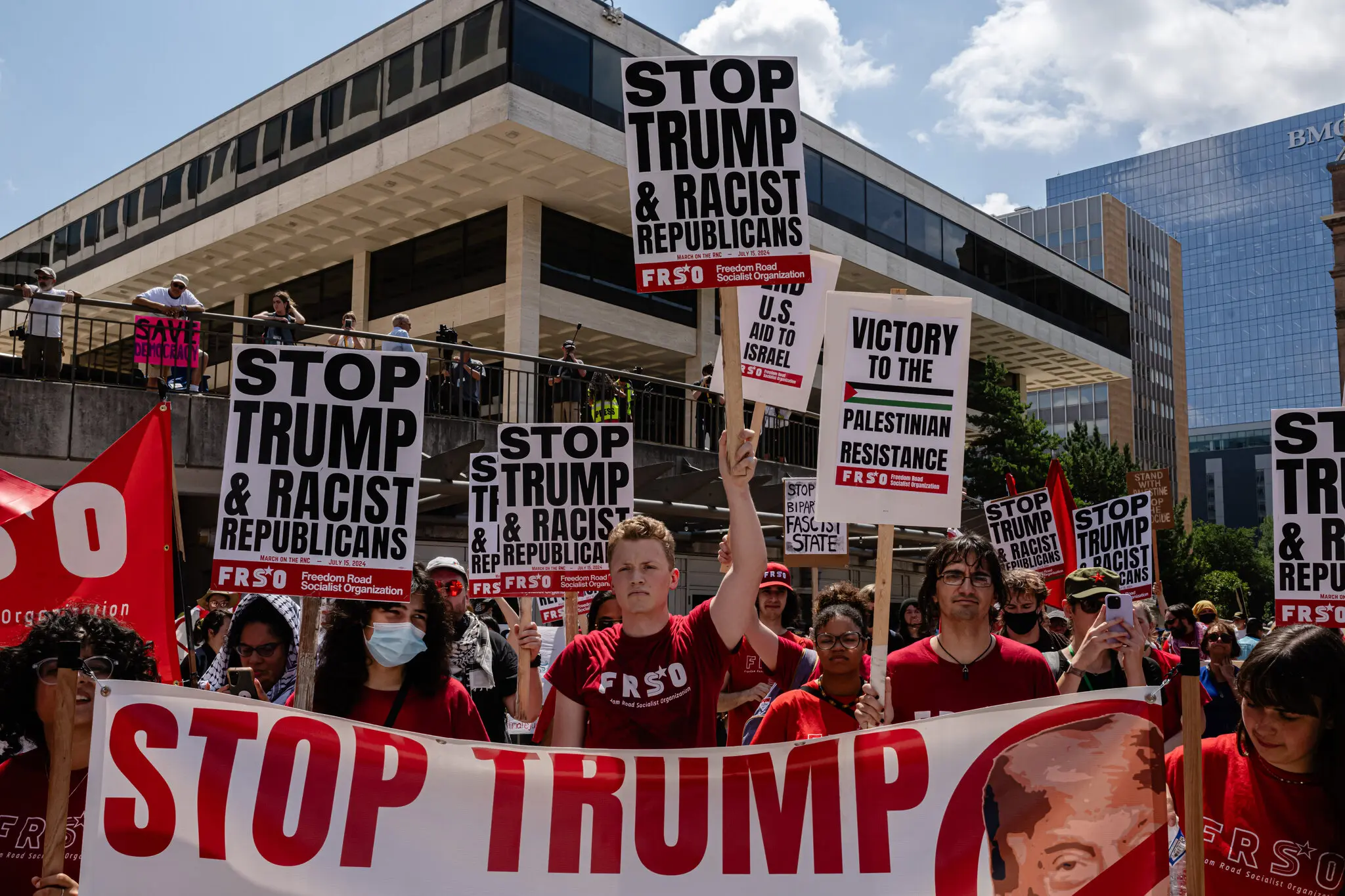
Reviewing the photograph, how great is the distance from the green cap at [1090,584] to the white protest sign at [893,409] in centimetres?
149

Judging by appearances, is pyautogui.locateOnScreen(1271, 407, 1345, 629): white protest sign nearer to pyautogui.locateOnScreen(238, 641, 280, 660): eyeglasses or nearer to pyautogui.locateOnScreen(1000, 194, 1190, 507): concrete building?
pyautogui.locateOnScreen(238, 641, 280, 660): eyeglasses

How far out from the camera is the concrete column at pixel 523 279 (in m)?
25.9

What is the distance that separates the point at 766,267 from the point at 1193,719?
2.41 m

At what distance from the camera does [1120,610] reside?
440 cm

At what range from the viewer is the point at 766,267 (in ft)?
15.4

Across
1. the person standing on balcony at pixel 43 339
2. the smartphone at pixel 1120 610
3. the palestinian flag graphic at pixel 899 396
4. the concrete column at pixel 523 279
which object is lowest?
the smartphone at pixel 1120 610

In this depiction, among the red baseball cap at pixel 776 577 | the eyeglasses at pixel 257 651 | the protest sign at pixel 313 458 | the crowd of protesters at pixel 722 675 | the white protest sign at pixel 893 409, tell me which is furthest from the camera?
the red baseball cap at pixel 776 577

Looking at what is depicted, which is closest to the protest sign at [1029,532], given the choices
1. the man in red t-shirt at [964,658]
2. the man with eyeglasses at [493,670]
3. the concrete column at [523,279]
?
the man with eyeglasses at [493,670]

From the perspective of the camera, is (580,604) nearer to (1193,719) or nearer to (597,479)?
(597,479)

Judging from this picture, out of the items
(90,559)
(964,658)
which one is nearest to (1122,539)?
(964,658)

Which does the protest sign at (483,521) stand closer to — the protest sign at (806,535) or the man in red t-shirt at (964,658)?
the man in red t-shirt at (964,658)

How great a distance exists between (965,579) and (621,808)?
5.45 feet

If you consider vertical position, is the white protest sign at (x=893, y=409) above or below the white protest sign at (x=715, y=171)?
below

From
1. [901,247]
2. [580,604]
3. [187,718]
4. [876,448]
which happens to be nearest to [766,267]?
[876,448]
